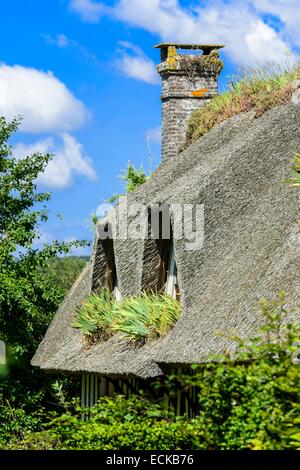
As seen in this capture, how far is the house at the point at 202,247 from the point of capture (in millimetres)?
15891

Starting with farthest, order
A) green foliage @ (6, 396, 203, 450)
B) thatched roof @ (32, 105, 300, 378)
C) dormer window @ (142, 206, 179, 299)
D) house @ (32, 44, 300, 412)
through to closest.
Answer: dormer window @ (142, 206, 179, 299) < house @ (32, 44, 300, 412) < thatched roof @ (32, 105, 300, 378) < green foliage @ (6, 396, 203, 450)

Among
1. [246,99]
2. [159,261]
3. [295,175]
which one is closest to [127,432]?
[295,175]

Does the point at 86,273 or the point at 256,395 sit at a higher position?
the point at 86,273

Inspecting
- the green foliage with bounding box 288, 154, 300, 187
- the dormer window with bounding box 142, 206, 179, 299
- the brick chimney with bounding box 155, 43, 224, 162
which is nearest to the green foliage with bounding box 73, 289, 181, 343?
the dormer window with bounding box 142, 206, 179, 299

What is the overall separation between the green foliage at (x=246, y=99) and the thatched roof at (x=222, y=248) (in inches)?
16.5

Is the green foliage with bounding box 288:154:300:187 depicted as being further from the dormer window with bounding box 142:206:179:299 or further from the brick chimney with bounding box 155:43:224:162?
the brick chimney with bounding box 155:43:224:162

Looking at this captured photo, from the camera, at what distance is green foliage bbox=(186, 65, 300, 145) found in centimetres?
2117

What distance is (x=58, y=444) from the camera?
14180mm

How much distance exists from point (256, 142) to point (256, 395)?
32.5 ft

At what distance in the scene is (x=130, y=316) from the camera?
62.2ft

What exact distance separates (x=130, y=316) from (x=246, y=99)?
18.6 feet

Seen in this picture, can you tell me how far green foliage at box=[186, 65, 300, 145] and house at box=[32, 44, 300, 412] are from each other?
0.39 m

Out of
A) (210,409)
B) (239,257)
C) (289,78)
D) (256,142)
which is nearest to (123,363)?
(239,257)
